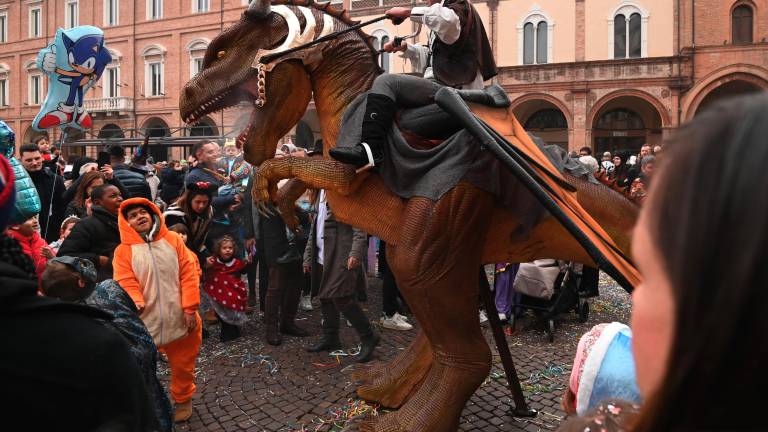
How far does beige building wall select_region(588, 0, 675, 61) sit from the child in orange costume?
20426mm

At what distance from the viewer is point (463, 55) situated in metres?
2.87

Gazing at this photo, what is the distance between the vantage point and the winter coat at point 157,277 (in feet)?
10.7

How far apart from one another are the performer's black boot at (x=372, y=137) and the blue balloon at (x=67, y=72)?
4.26 meters

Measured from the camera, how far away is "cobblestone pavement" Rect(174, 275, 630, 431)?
3355mm

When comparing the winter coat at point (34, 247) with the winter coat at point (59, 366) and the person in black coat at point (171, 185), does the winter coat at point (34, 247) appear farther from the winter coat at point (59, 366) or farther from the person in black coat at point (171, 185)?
the person in black coat at point (171, 185)

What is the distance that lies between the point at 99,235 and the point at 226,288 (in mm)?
1511

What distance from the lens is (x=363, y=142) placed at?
2553mm

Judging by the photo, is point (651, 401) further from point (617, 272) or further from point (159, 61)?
point (159, 61)

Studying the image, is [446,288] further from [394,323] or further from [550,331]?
[394,323]

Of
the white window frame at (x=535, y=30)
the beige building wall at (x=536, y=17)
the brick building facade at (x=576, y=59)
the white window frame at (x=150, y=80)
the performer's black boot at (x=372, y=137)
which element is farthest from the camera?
the white window frame at (x=150, y=80)

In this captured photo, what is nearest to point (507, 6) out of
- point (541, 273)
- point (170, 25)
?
point (170, 25)

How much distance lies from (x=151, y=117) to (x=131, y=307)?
1076 inches

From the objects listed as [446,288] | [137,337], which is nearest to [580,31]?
[446,288]

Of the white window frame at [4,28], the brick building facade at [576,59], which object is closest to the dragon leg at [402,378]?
the brick building facade at [576,59]
